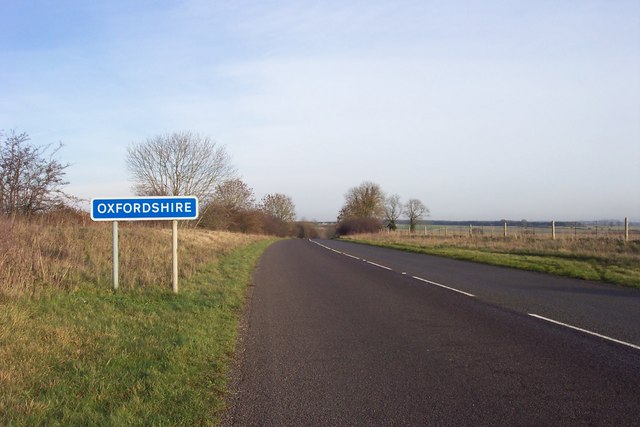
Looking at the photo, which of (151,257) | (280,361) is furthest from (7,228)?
(280,361)

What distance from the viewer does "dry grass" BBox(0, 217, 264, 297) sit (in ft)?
36.1

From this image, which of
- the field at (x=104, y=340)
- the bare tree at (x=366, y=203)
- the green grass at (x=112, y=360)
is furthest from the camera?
the bare tree at (x=366, y=203)

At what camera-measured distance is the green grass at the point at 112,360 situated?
16.0ft

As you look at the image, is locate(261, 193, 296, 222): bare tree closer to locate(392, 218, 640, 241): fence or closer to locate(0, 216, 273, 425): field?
locate(392, 218, 640, 241): fence

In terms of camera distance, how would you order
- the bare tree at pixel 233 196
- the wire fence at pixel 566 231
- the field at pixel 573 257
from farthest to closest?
the bare tree at pixel 233 196
the wire fence at pixel 566 231
the field at pixel 573 257

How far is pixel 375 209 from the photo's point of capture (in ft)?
327

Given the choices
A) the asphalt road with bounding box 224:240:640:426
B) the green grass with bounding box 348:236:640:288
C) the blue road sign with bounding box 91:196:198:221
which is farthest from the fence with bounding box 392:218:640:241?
the blue road sign with bounding box 91:196:198:221

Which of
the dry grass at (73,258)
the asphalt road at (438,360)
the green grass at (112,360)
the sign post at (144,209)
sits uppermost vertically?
the sign post at (144,209)

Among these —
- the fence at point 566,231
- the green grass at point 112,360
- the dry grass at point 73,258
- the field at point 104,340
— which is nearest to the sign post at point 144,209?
the dry grass at point 73,258

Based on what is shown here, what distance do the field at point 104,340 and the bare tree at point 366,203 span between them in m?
84.5

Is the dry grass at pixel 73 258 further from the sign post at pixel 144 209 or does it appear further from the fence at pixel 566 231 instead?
the fence at pixel 566 231

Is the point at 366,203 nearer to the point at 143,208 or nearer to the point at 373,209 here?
the point at 373,209

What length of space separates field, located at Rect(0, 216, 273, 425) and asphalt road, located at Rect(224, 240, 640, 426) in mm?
511

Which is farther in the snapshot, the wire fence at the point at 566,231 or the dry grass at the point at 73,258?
the wire fence at the point at 566,231
